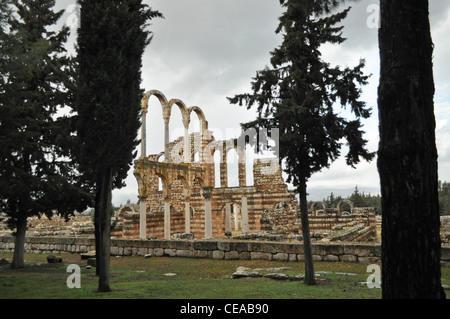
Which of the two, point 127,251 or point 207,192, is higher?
point 207,192

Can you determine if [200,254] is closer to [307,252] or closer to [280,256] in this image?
[280,256]

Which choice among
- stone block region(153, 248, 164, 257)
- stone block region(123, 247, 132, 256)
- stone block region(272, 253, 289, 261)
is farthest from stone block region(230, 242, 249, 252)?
stone block region(123, 247, 132, 256)

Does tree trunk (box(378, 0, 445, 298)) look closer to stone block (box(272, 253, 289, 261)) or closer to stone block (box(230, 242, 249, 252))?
stone block (box(272, 253, 289, 261))

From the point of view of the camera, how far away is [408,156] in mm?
3629

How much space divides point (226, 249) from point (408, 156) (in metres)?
8.75

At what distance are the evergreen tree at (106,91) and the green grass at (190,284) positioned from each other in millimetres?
900

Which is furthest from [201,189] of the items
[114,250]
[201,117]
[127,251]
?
[127,251]

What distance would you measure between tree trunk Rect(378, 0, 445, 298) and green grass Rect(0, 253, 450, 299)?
2.51 m

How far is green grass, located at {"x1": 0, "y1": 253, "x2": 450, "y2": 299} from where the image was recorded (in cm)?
605

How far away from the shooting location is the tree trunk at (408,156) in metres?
3.49

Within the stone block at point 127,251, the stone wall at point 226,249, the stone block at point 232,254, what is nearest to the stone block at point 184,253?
the stone wall at point 226,249

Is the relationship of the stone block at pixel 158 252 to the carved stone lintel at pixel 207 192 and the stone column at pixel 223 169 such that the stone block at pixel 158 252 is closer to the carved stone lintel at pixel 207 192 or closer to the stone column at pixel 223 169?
the carved stone lintel at pixel 207 192

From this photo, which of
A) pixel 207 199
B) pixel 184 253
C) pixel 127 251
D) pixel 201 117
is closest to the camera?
pixel 184 253
